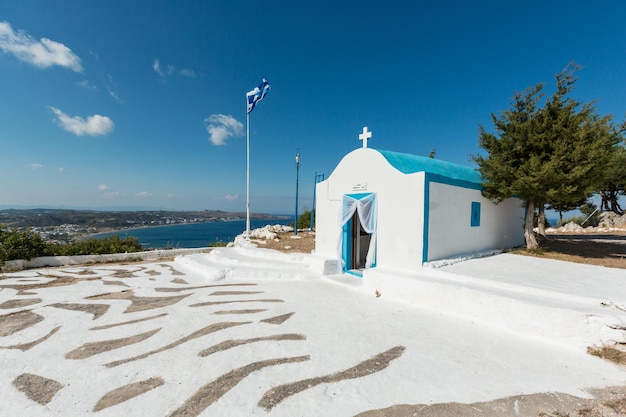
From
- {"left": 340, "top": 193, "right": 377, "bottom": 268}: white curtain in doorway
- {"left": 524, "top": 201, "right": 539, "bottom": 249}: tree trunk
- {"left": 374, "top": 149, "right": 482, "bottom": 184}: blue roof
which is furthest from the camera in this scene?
{"left": 524, "top": 201, "right": 539, "bottom": 249}: tree trunk

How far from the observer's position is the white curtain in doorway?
8070 mm

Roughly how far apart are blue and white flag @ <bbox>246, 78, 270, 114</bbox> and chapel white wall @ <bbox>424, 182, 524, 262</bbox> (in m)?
10.8

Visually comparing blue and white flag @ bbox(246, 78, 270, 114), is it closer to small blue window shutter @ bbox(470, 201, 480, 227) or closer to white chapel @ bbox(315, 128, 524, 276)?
white chapel @ bbox(315, 128, 524, 276)

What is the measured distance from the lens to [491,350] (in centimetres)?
401

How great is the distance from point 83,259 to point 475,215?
1588 cm

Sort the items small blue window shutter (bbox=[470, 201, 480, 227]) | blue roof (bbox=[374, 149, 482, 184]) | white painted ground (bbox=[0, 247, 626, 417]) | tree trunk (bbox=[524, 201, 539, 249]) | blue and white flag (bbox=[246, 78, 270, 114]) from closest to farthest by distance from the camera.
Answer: white painted ground (bbox=[0, 247, 626, 417]) → blue roof (bbox=[374, 149, 482, 184]) → small blue window shutter (bbox=[470, 201, 480, 227]) → tree trunk (bbox=[524, 201, 539, 249]) → blue and white flag (bbox=[246, 78, 270, 114])

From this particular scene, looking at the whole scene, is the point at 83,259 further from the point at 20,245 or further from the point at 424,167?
the point at 424,167

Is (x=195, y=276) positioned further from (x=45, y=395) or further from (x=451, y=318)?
(x=451, y=318)

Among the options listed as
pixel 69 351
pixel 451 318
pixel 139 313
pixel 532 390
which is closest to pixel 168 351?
pixel 69 351

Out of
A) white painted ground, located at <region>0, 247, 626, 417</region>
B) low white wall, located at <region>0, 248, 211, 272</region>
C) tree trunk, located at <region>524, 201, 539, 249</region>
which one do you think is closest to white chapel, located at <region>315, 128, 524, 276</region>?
tree trunk, located at <region>524, 201, 539, 249</region>

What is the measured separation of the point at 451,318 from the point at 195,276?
25.5 feet

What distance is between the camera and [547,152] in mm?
8688

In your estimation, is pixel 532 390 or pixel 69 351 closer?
pixel 532 390

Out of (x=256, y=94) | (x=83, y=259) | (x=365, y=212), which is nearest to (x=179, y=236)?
(x=83, y=259)
